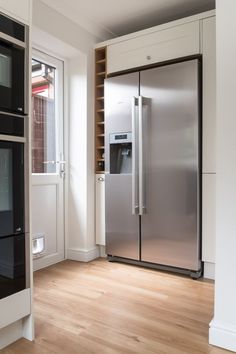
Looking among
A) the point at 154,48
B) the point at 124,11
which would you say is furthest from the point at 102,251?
the point at 124,11

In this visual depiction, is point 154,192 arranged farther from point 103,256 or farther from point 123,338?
point 123,338

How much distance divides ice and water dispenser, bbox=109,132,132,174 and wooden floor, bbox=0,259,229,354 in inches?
39.2

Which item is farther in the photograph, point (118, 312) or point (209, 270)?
point (209, 270)

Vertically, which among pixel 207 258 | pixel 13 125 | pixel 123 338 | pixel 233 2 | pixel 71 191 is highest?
pixel 233 2

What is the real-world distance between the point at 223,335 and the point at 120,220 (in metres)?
1.55

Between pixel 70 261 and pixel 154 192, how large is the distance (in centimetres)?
120

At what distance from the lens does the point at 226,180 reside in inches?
63.2

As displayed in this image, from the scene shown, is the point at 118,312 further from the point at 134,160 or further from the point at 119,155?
the point at 119,155

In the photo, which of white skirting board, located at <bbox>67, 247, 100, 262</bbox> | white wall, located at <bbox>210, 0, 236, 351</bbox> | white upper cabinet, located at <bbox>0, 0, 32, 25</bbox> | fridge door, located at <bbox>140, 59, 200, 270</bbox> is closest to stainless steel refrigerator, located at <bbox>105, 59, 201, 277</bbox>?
fridge door, located at <bbox>140, 59, 200, 270</bbox>

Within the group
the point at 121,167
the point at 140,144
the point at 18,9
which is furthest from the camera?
the point at 121,167

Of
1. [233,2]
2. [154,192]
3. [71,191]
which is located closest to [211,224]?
[154,192]

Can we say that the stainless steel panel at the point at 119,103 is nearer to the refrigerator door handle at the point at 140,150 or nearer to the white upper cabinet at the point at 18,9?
the refrigerator door handle at the point at 140,150

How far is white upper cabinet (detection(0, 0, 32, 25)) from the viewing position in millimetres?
1500

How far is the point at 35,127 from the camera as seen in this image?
116 inches
